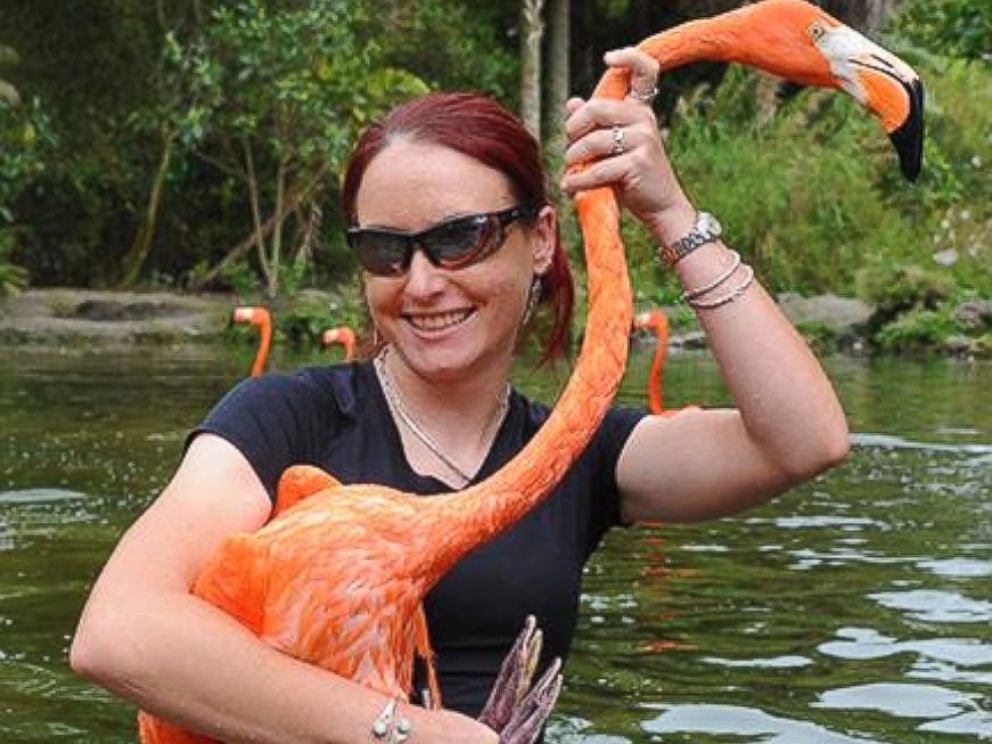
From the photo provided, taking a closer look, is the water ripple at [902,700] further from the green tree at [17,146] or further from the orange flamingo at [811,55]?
the green tree at [17,146]

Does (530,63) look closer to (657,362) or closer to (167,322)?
(167,322)

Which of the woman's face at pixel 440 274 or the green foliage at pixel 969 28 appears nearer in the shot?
the woman's face at pixel 440 274

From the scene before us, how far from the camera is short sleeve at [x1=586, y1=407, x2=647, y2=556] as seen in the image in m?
3.46

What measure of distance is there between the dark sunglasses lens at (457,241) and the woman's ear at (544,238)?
168 millimetres

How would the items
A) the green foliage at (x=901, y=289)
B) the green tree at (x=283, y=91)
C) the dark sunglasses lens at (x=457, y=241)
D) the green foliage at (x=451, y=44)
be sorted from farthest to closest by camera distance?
the green foliage at (x=451, y=44)
the green tree at (x=283, y=91)
the green foliage at (x=901, y=289)
the dark sunglasses lens at (x=457, y=241)

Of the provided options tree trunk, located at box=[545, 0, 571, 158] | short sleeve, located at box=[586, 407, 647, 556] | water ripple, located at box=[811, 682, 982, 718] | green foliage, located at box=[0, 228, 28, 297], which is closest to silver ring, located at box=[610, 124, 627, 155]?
short sleeve, located at box=[586, 407, 647, 556]

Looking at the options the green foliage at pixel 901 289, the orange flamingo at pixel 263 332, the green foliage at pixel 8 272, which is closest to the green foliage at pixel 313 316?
the green foliage at pixel 8 272

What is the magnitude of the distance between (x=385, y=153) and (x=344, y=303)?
1844 centimetres

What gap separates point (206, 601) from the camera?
2830 millimetres

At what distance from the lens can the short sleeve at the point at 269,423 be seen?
305cm

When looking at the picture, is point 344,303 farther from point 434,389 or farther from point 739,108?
point 434,389

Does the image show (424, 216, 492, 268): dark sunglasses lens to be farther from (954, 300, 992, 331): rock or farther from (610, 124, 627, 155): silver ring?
(954, 300, 992, 331): rock

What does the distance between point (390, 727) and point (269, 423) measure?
0.53 meters

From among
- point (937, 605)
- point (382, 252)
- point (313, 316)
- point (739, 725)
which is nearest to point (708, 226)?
point (382, 252)
